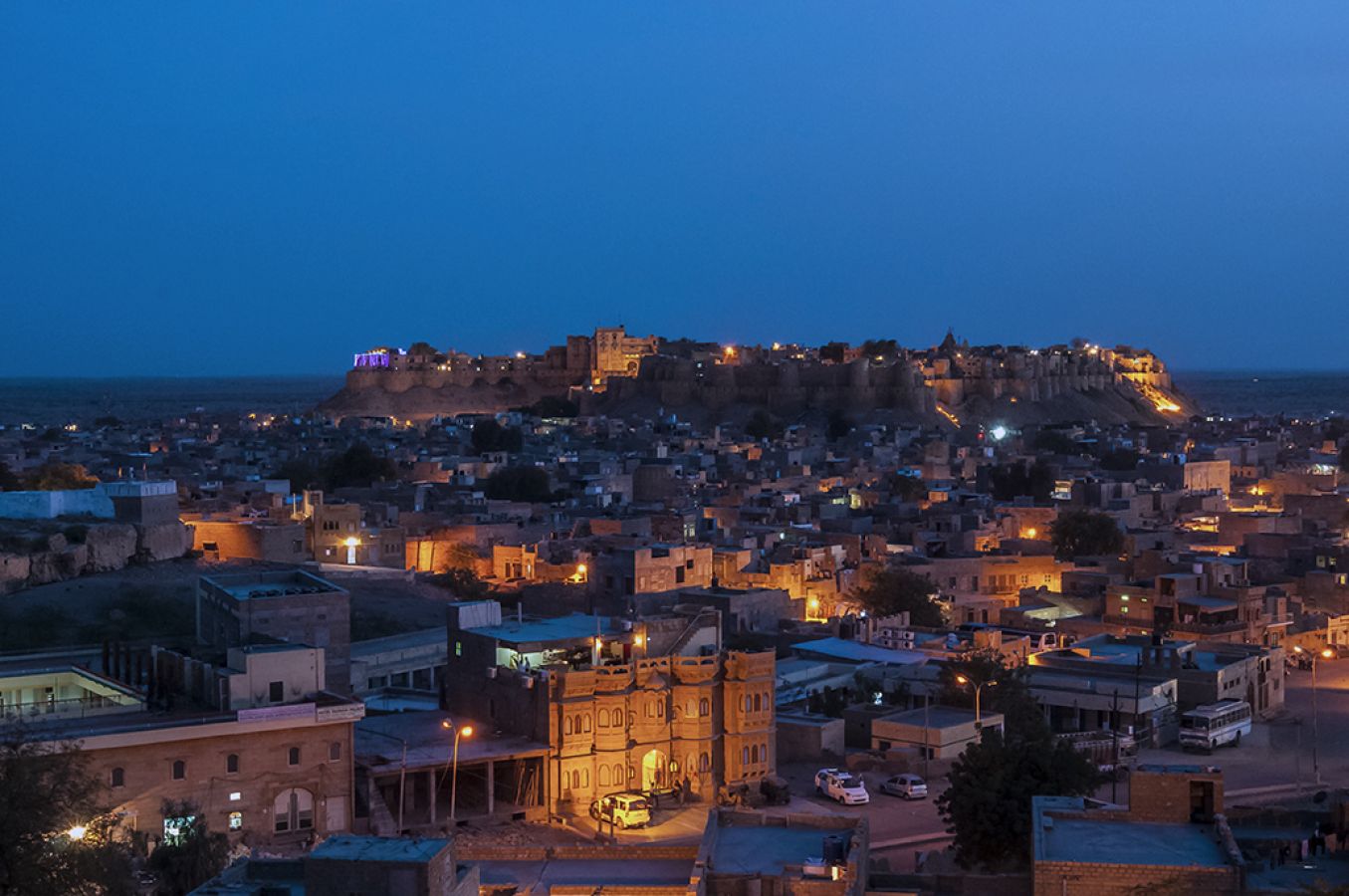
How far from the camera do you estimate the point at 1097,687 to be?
79.5 feet

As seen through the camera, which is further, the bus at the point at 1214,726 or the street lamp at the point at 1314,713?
the bus at the point at 1214,726

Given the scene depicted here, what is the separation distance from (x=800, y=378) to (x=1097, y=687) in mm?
71105

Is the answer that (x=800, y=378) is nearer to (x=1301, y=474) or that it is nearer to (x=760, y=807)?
(x=1301, y=474)

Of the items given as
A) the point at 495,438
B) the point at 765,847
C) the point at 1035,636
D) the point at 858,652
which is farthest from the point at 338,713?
the point at 495,438

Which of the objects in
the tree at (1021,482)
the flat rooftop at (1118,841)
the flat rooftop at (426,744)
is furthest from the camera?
the tree at (1021,482)

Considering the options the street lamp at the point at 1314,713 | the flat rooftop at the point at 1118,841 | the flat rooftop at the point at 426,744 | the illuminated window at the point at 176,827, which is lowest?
the street lamp at the point at 1314,713

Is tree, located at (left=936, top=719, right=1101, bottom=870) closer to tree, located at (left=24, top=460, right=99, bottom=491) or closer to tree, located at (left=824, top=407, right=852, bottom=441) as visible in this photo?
tree, located at (left=24, top=460, right=99, bottom=491)

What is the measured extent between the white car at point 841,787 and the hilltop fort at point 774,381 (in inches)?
2722

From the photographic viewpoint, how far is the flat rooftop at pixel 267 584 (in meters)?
22.4

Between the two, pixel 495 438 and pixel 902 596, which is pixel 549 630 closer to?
pixel 902 596

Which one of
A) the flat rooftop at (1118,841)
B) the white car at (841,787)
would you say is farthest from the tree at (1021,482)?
the flat rooftop at (1118,841)

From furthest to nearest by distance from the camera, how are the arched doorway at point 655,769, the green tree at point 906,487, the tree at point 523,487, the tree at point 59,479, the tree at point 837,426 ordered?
the tree at point 837,426 < the green tree at point 906,487 < the tree at point 523,487 < the tree at point 59,479 < the arched doorway at point 655,769

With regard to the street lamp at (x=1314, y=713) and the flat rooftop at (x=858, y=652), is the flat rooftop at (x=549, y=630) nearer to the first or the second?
the flat rooftop at (x=858, y=652)

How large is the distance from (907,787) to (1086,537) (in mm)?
18459
